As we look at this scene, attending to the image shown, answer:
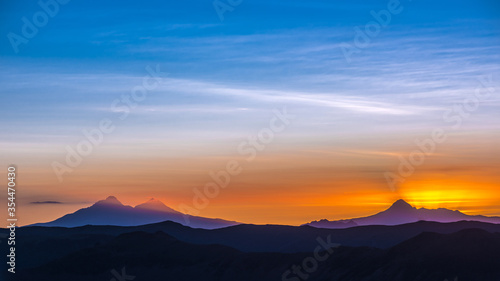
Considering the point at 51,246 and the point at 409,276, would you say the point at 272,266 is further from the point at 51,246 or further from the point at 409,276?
the point at 51,246

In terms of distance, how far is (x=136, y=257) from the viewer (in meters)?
159

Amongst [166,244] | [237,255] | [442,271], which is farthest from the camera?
[166,244]

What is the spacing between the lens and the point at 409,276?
395 ft

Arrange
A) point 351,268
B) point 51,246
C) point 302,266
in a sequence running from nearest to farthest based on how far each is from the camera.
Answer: point 351,268 → point 302,266 → point 51,246

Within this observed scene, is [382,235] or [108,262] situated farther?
[382,235]

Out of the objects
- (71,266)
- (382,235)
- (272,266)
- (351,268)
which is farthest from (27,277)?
(382,235)

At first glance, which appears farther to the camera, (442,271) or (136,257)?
(136,257)

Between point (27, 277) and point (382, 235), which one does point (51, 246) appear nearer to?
point (27, 277)

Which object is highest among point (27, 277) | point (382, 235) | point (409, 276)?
point (382, 235)

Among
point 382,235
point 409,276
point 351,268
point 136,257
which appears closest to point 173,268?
point 136,257

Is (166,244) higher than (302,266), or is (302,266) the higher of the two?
(166,244)

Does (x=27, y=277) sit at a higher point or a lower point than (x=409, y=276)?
higher

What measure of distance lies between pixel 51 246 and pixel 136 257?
43.2 m

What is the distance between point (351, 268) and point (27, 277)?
2656 inches
